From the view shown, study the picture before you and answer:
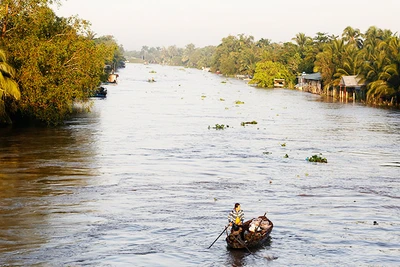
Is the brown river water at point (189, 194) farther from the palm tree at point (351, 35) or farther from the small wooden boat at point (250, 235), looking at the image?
the palm tree at point (351, 35)

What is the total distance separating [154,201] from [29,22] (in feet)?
91.7

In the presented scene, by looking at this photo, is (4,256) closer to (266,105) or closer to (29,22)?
(29,22)

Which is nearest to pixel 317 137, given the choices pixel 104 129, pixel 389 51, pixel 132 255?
pixel 104 129

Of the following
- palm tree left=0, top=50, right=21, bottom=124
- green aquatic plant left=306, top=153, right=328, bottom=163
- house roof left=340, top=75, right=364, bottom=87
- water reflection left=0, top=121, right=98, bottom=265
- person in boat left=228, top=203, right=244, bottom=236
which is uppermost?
palm tree left=0, top=50, right=21, bottom=124

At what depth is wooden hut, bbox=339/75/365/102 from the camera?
105m

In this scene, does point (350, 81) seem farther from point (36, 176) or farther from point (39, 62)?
point (36, 176)

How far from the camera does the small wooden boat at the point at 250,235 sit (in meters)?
21.9

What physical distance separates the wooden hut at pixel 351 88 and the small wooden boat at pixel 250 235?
270 feet

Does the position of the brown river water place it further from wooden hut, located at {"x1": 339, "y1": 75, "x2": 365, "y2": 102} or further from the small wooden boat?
wooden hut, located at {"x1": 339, "y1": 75, "x2": 365, "y2": 102}

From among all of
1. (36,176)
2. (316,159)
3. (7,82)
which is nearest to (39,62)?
(7,82)

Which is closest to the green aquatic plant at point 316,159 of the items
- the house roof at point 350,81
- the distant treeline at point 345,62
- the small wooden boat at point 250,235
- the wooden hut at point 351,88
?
the small wooden boat at point 250,235

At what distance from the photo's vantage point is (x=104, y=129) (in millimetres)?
57281

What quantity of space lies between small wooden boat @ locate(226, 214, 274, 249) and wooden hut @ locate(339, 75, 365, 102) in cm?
8235

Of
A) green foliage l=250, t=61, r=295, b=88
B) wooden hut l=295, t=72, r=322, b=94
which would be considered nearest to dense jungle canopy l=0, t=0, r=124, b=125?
wooden hut l=295, t=72, r=322, b=94
